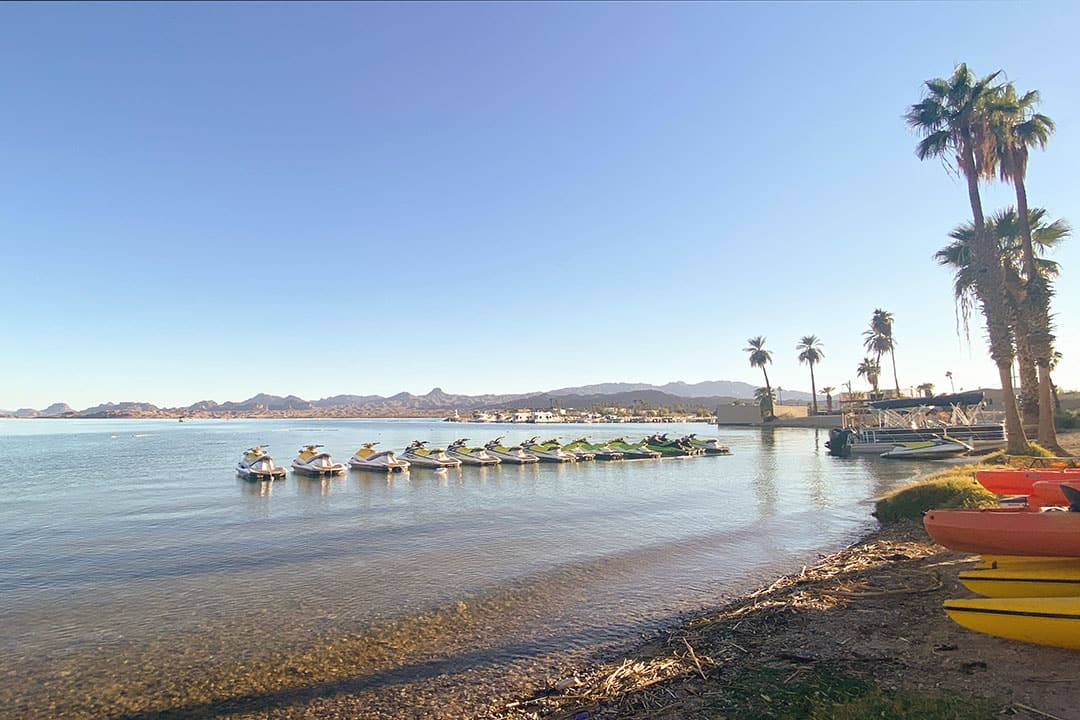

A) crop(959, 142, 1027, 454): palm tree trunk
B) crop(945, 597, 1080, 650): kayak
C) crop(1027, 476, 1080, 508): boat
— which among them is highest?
crop(959, 142, 1027, 454): palm tree trunk

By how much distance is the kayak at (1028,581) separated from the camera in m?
7.39

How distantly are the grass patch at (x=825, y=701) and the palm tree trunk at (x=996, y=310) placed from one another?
2544 cm

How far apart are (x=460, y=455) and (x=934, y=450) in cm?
3571

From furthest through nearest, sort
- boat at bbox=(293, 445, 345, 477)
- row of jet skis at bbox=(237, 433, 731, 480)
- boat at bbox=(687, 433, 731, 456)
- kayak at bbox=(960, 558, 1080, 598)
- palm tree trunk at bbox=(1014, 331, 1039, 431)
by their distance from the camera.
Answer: boat at bbox=(687, 433, 731, 456), row of jet skis at bbox=(237, 433, 731, 480), boat at bbox=(293, 445, 345, 477), palm tree trunk at bbox=(1014, 331, 1039, 431), kayak at bbox=(960, 558, 1080, 598)

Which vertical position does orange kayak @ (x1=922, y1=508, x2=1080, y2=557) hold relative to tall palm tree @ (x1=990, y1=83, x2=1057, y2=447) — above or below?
below

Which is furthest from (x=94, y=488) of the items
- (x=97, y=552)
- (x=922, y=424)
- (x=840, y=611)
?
(x=922, y=424)

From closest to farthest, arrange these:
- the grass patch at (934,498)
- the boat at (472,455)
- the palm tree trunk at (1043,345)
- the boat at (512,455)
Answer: the grass patch at (934,498), the palm tree trunk at (1043,345), the boat at (472,455), the boat at (512,455)

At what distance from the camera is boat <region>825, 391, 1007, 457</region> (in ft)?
141

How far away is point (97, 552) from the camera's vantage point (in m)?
18.0

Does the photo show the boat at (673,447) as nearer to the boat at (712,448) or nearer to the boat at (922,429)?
the boat at (712,448)

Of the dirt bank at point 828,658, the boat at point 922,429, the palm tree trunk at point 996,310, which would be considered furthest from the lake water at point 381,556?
the boat at point 922,429

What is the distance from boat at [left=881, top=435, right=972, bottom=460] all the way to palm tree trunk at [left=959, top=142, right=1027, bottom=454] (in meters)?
15.2

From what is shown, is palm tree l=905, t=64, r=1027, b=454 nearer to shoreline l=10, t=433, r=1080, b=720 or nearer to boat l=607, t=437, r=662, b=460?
shoreline l=10, t=433, r=1080, b=720

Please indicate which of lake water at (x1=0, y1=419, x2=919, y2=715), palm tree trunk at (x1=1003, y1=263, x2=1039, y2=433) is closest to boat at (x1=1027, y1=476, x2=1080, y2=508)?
lake water at (x1=0, y1=419, x2=919, y2=715)
